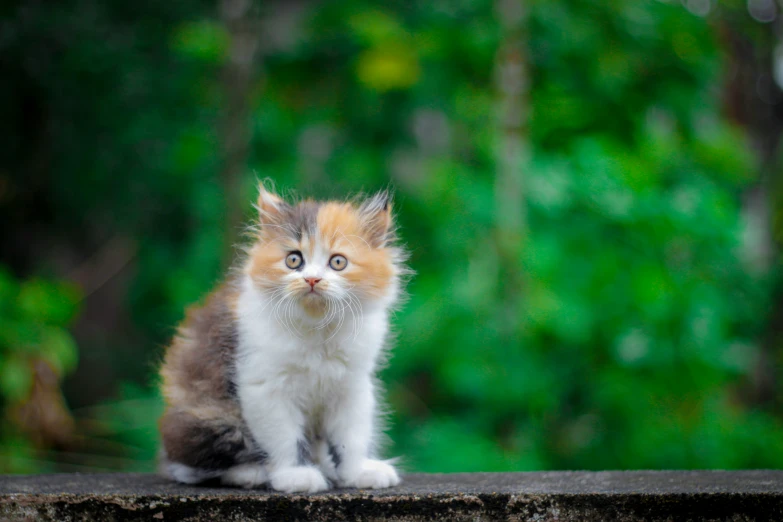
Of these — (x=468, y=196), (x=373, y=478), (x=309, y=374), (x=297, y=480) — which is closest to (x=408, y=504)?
(x=373, y=478)

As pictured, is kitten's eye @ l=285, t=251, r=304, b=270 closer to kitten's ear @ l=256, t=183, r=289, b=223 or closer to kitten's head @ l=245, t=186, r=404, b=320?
kitten's head @ l=245, t=186, r=404, b=320

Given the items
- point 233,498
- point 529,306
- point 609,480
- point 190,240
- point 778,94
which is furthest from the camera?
point 778,94

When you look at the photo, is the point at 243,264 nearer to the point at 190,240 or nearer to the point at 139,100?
the point at 190,240

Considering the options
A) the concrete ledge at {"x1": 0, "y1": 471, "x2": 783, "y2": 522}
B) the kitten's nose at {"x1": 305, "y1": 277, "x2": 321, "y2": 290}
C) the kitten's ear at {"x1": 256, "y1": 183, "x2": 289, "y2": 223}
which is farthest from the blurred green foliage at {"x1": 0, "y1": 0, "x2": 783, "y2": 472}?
the kitten's nose at {"x1": 305, "y1": 277, "x2": 321, "y2": 290}

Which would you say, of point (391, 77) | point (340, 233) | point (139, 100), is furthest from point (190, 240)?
point (340, 233)

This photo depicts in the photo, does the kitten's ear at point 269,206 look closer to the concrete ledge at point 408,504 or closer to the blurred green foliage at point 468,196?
the concrete ledge at point 408,504

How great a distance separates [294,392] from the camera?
2451 mm

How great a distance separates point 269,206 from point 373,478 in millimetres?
963

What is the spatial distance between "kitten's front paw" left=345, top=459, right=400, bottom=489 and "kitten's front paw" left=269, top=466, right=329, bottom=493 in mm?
137

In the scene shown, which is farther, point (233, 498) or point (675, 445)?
point (675, 445)

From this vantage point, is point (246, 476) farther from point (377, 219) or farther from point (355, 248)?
point (377, 219)

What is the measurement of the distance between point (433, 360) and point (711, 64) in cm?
324

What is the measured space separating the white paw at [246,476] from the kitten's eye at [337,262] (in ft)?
2.25

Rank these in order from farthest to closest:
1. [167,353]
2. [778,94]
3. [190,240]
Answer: [778,94]
[190,240]
[167,353]
